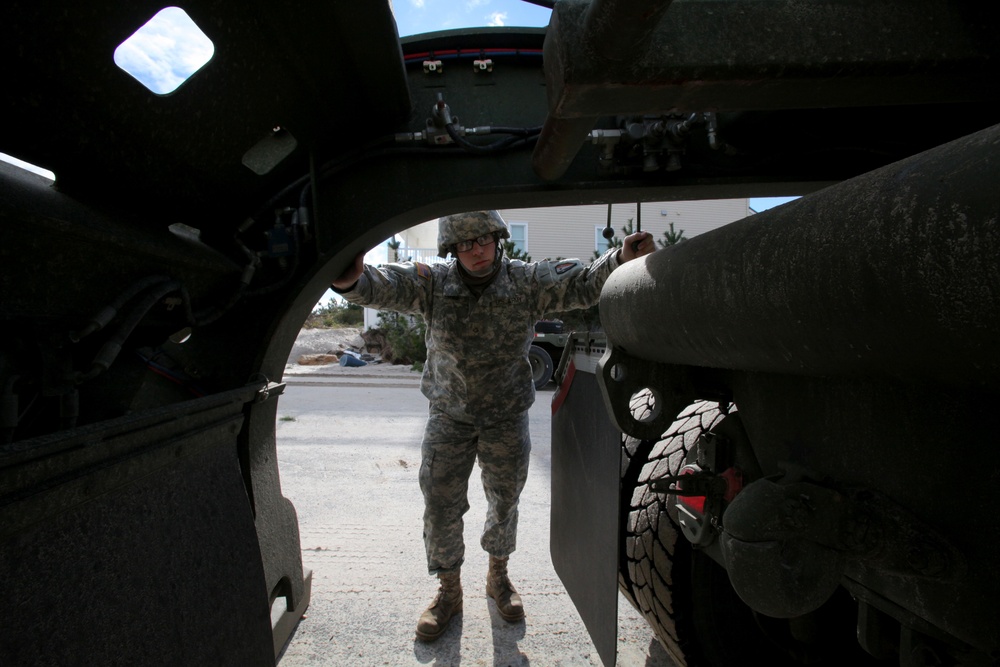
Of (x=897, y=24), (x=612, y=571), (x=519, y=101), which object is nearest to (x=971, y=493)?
(x=897, y=24)

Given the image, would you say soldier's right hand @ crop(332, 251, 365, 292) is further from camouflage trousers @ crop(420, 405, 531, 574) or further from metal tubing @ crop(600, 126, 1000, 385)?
metal tubing @ crop(600, 126, 1000, 385)

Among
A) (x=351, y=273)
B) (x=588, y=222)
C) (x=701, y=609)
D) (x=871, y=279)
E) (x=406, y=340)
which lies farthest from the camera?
(x=588, y=222)

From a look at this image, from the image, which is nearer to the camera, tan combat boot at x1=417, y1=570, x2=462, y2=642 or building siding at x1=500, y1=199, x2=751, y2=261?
tan combat boot at x1=417, y1=570, x2=462, y2=642

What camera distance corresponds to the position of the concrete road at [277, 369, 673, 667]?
2.18 metres

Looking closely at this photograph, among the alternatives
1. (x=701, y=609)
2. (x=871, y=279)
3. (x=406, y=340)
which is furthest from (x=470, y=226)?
(x=406, y=340)

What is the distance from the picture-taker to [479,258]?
264cm

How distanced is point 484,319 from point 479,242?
363 millimetres

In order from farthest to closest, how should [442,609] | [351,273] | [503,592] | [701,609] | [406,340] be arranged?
[406,340] < [503,592] < [442,609] < [351,273] < [701,609]

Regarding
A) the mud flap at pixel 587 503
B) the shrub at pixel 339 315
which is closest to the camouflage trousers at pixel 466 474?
the mud flap at pixel 587 503

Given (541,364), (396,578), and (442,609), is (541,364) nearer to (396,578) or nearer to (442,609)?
(396,578)

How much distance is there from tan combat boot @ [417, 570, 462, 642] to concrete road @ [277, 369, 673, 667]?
41mm

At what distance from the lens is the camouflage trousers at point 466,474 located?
8.63 ft

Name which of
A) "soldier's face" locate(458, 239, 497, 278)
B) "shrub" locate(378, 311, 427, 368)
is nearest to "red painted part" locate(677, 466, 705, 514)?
"soldier's face" locate(458, 239, 497, 278)

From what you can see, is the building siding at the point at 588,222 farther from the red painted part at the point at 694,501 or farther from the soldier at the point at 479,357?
the red painted part at the point at 694,501
